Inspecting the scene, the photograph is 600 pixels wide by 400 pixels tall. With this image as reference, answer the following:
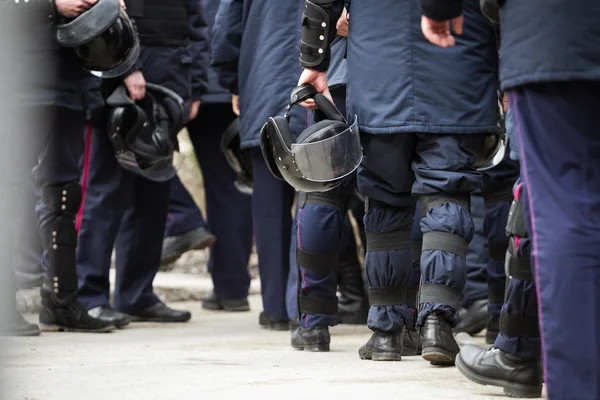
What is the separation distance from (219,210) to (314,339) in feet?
8.50

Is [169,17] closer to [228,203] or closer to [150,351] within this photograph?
[228,203]

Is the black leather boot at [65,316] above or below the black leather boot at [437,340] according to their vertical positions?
below

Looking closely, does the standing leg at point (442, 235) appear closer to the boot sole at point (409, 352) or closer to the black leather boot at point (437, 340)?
the black leather boot at point (437, 340)

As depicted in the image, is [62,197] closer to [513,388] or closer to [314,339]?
[314,339]

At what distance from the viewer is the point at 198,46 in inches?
260

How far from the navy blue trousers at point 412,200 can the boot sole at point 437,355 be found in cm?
11

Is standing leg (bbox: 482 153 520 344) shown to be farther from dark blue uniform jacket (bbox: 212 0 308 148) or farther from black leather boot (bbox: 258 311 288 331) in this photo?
black leather boot (bbox: 258 311 288 331)

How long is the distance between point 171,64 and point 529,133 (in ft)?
12.5

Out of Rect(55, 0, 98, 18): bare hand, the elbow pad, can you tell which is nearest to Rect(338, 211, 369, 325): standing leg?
Rect(55, 0, 98, 18): bare hand

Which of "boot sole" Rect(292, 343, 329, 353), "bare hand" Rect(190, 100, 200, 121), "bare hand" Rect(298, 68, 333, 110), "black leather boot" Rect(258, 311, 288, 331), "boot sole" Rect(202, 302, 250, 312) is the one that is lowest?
"boot sole" Rect(202, 302, 250, 312)

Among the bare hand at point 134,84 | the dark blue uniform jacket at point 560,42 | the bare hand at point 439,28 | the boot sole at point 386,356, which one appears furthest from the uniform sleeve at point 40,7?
Answer: the dark blue uniform jacket at point 560,42

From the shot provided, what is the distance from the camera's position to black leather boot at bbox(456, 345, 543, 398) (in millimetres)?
3371

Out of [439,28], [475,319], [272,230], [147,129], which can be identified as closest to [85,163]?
[147,129]

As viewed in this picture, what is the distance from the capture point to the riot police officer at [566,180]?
264cm
